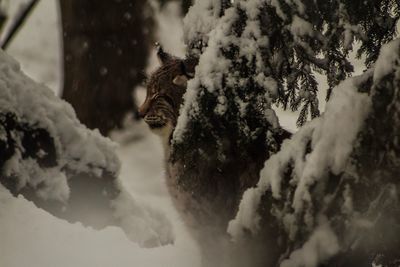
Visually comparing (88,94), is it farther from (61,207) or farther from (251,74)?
(251,74)

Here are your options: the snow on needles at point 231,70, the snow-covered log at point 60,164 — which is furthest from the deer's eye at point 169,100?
the snow on needles at point 231,70

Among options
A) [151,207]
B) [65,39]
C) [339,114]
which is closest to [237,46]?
[339,114]

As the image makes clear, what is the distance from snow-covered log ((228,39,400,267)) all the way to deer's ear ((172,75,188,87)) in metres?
0.53

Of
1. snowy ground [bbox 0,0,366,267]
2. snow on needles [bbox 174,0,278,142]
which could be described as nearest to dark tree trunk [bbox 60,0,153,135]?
snowy ground [bbox 0,0,366,267]

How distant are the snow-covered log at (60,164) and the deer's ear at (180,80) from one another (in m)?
0.26

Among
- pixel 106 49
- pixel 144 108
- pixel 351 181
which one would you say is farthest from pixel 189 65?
pixel 351 181

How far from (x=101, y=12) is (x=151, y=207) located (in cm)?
63

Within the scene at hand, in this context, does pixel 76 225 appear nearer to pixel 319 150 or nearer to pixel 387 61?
pixel 319 150

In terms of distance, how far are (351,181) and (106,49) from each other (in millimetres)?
983

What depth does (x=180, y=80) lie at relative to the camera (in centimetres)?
142

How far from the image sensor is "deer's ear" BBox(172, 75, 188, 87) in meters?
1.40

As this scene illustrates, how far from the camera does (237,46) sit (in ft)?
3.57

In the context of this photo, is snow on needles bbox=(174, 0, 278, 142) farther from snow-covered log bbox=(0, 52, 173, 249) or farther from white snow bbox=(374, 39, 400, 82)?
snow-covered log bbox=(0, 52, 173, 249)

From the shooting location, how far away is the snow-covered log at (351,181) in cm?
84
